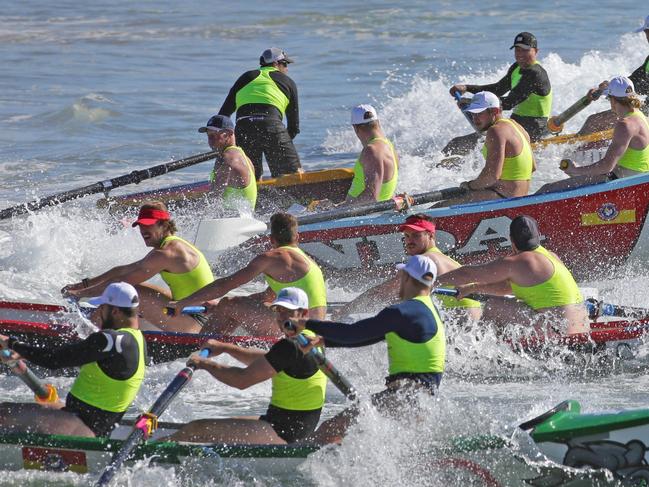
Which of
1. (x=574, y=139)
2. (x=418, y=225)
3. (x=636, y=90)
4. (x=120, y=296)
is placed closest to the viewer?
(x=120, y=296)

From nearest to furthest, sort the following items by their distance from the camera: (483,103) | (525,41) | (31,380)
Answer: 1. (31,380)
2. (483,103)
3. (525,41)

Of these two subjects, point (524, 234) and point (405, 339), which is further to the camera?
point (524, 234)

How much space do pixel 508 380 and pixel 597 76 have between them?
15.2 m

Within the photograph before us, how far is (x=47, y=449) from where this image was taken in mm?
8195

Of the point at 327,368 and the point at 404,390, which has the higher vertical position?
the point at 327,368

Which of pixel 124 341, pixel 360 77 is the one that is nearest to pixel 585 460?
pixel 124 341

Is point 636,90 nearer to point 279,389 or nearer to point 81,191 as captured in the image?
point 81,191

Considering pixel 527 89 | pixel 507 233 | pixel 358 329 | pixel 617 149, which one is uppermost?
pixel 527 89

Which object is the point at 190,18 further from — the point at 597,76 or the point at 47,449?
the point at 47,449

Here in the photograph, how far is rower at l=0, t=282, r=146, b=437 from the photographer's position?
815 centimetres

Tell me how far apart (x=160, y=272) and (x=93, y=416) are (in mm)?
2648

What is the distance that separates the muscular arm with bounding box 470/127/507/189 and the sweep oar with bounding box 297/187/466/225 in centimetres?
24

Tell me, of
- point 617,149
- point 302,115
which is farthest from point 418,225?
point 302,115

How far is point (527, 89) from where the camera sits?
1620cm
